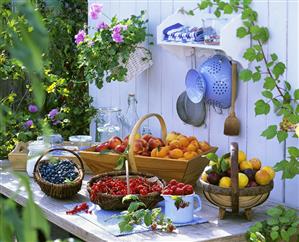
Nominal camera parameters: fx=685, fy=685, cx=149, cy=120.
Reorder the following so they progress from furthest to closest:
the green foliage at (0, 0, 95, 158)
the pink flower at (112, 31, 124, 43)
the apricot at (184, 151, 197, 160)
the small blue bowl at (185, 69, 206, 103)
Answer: the green foliage at (0, 0, 95, 158) < the pink flower at (112, 31, 124, 43) < the small blue bowl at (185, 69, 206, 103) < the apricot at (184, 151, 197, 160)

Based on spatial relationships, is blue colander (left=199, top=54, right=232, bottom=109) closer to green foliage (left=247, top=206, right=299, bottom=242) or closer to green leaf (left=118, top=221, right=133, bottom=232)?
green foliage (left=247, top=206, right=299, bottom=242)

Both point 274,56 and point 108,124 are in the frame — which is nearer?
point 274,56

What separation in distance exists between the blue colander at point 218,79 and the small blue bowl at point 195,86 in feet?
0.08

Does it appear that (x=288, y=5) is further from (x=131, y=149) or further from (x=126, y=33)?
(x=126, y=33)

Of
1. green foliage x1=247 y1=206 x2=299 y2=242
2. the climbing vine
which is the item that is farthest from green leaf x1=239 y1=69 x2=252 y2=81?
green foliage x1=247 y1=206 x2=299 y2=242

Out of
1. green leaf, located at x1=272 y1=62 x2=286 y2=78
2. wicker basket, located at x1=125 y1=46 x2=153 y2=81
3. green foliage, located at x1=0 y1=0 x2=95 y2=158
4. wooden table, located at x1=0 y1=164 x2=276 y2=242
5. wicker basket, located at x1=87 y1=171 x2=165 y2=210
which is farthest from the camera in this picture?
green foliage, located at x1=0 y1=0 x2=95 y2=158

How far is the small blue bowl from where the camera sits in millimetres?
3241

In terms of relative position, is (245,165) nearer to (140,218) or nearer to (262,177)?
(262,177)

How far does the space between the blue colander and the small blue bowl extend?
23 millimetres

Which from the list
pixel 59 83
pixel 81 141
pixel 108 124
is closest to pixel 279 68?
pixel 108 124

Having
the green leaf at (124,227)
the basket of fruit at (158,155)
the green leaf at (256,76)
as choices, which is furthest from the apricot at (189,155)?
the green leaf at (124,227)

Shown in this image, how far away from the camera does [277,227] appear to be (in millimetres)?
2508

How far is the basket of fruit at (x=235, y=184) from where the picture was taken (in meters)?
2.56

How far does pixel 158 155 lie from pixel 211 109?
432 millimetres
